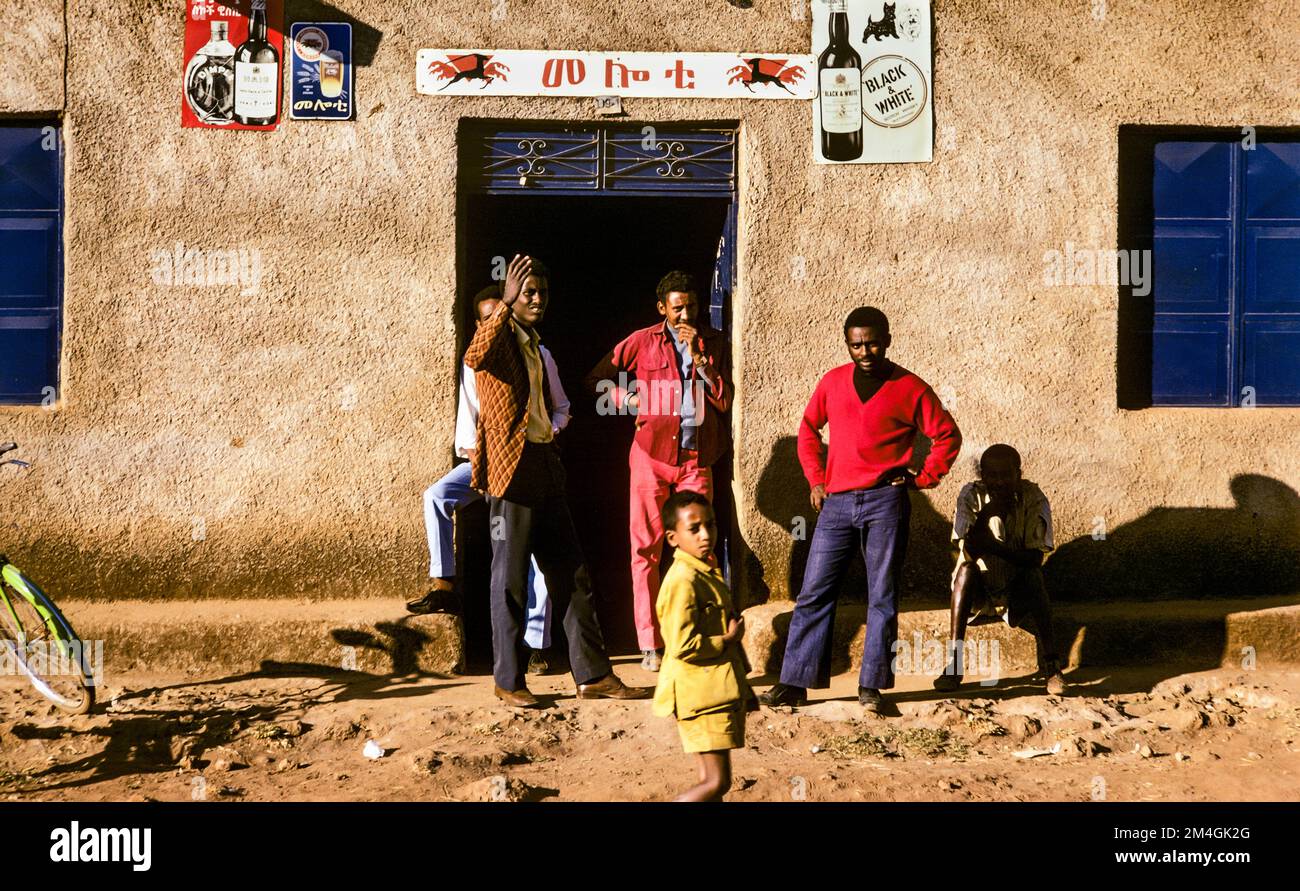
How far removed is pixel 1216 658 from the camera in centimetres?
651

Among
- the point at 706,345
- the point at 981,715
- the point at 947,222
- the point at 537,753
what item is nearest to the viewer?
the point at 537,753

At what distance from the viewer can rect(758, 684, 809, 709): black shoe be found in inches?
227

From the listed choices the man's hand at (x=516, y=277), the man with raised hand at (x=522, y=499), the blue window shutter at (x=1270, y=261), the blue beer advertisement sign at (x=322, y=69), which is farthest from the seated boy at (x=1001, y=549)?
the blue beer advertisement sign at (x=322, y=69)

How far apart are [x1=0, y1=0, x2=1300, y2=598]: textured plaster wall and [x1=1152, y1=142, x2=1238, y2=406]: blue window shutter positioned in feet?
0.78

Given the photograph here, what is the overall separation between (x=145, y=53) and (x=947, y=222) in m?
4.26

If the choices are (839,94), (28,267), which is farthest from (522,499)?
(28,267)

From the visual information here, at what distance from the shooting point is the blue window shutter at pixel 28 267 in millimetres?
6656

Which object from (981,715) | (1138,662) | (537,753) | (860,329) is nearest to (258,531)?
(537,753)

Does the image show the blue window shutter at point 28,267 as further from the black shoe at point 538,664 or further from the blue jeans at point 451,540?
the black shoe at point 538,664

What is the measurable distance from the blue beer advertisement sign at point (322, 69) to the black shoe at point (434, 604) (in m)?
2.49

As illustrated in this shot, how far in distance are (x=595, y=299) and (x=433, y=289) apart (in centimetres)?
328

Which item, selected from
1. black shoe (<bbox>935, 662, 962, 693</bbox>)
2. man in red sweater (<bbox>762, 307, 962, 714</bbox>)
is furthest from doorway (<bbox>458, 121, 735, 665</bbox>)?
black shoe (<bbox>935, 662, 962, 693</bbox>)

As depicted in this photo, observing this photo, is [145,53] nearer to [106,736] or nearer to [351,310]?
[351,310]

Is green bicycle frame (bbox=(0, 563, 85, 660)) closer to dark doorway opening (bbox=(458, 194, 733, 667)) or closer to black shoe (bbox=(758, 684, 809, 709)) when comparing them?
dark doorway opening (bbox=(458, 194, 733, 667))
